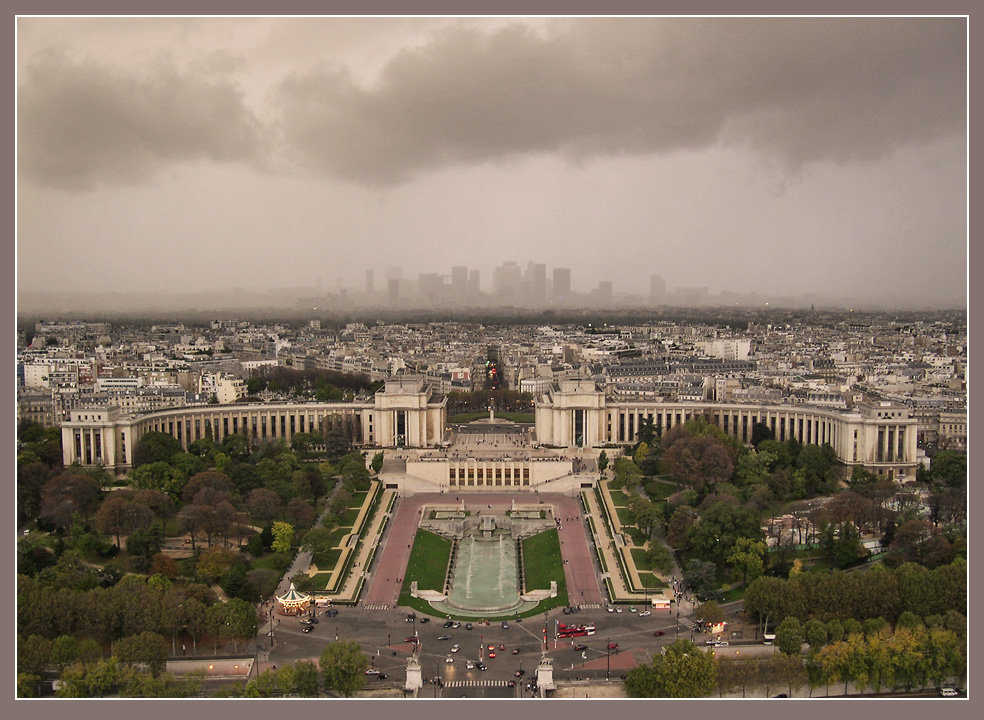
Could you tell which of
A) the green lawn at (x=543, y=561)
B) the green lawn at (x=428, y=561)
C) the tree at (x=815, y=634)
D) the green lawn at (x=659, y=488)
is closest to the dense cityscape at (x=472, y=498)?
the tree at (x=815, y=634)

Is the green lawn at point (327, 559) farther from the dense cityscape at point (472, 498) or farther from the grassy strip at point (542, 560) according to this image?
the grassy strip at point (542, 560)

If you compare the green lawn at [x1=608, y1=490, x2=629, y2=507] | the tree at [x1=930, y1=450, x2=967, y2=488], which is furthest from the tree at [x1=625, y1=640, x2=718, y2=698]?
the green lawn at [x1=608, y1=490, x2=629, y2=507]

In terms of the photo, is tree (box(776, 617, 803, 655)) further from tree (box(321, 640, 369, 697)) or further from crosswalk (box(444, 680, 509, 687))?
tree (box(321, 640, 369, 697))

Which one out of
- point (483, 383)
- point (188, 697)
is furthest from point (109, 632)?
point (483, 383)

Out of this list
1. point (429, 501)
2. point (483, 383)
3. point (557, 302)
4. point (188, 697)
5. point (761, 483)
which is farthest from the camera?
point (557, 302)

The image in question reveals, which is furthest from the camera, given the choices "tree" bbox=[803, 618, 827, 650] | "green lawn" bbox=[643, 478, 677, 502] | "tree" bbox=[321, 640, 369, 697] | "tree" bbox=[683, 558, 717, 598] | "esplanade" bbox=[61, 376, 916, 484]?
"esplanade" bbox=[61, 376, 916, 484]

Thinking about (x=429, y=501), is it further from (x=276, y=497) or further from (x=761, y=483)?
(x=761, y=483)
